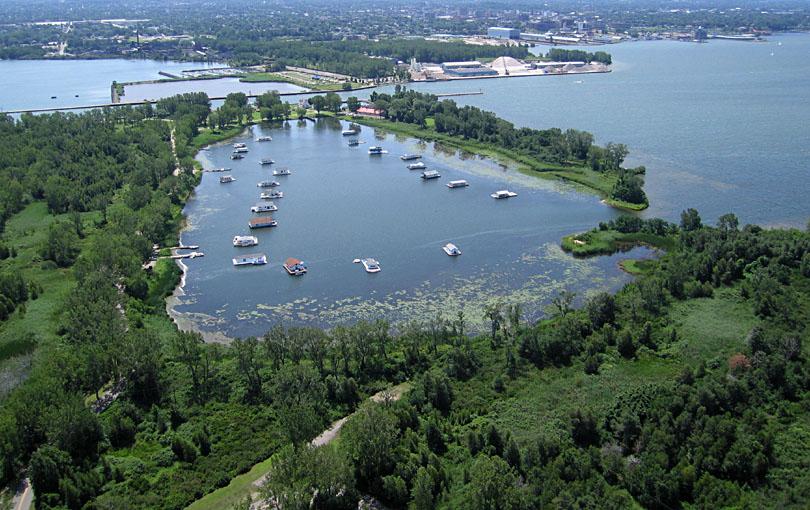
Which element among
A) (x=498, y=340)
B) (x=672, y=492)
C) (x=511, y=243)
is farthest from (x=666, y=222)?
(x=672, y=492)

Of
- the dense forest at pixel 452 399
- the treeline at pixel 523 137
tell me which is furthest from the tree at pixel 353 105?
the dense forest at pixel 452 399

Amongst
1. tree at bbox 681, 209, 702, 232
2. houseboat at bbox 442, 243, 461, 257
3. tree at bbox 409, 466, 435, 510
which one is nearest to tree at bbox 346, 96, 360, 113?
houseboat at bbox 442, 243, 461, 257

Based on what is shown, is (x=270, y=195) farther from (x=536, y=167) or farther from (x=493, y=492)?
(x=493, y=492)

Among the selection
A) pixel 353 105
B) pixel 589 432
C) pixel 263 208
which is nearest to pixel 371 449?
pixel 589 432

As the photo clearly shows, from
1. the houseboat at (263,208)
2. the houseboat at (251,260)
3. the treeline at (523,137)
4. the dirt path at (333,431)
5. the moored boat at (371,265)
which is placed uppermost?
the treeline at (523,137)

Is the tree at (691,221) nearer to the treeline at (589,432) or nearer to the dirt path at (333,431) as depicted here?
the treeline at (589,432)

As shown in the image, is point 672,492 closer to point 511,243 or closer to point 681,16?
point 511,243
